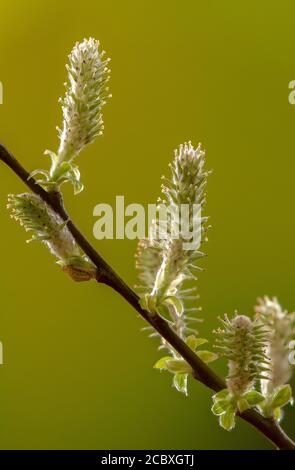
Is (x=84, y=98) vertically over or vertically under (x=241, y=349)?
over

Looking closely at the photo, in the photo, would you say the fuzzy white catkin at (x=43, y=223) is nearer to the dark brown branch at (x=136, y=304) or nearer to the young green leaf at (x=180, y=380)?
the dark brown branch at (x=136, y=304)

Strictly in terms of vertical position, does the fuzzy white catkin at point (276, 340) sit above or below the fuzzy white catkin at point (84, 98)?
below

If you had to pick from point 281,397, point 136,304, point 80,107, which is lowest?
point 281,397

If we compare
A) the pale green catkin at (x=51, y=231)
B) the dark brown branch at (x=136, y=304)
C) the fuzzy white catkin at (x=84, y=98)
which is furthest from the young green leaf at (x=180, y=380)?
the fuzzy white catkin at (x=84, y=98)

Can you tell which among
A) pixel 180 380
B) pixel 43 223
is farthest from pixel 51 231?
pixel 180 380

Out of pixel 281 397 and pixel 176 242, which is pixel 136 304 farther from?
pixel 281 397

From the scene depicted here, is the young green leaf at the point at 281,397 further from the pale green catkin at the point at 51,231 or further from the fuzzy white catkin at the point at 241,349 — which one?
the pale green catkin at the point at 51,231

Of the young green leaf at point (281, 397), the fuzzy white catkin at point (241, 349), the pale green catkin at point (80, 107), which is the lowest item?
the young green leaf at point (281, 397)

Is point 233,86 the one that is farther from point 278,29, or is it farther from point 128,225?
point 128,225

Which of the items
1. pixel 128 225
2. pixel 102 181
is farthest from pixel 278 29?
pixel 128 225
